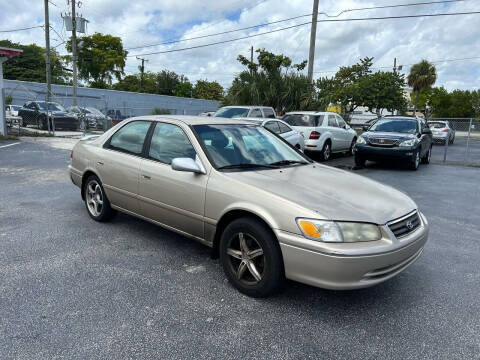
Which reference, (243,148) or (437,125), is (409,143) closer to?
(243,148)

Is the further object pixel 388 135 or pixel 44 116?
pixel 44 116

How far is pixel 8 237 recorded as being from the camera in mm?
4363

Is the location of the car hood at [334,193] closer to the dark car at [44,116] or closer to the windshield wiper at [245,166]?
the windshield wiper at [245,166]

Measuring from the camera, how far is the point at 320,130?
470 inches

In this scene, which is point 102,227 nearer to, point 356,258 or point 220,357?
point 220,357

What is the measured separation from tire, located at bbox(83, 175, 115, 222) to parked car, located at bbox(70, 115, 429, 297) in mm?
22

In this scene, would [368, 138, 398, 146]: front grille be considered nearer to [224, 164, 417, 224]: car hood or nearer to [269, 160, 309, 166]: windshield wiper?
[269, 160, 309, 166]: windshield wiper

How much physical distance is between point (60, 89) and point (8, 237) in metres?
33.1

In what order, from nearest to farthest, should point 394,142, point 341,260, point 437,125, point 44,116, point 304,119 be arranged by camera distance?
1. point 341,260
2. point 394,142
3. point 304,119
4. point 44,116
5. point 437,125

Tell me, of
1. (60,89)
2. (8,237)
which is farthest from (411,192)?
(60,89)

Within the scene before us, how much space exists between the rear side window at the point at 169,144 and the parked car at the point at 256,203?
0.01 metres

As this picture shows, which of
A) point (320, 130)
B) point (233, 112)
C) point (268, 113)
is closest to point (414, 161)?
point (320, 130)

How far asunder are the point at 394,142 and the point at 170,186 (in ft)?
28.2

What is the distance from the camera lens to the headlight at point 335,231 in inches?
107
